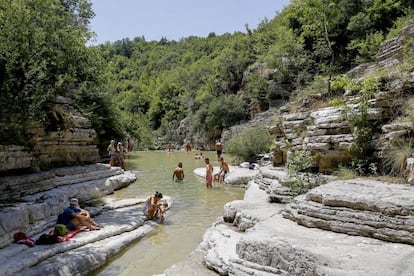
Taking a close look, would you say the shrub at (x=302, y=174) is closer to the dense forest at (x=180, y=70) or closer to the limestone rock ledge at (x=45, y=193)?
the dense forest at (x=180, y=70)

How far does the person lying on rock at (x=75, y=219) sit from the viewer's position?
8.63 m

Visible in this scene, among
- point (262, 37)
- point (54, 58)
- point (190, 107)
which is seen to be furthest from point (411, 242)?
point (190, 107)

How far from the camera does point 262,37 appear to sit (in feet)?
136

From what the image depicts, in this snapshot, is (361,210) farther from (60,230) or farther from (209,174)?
(209,174)

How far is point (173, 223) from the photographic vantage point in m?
10.5

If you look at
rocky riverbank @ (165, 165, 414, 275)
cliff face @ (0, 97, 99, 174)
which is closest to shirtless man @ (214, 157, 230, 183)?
cliff face @ (0, 97, 99, 174)

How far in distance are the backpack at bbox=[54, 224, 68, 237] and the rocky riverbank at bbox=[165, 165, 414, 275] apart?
2.93 metres

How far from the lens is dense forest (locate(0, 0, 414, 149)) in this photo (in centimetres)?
980

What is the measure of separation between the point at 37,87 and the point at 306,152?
24.0 ft

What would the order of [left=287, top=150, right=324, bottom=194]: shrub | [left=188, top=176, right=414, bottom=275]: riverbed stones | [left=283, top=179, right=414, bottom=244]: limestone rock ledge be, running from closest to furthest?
[left=188, top=176, right=414, bottom=275]: riverbed stones < [left=283, top=179, right=414, bottom=244]: limestone rock ledge < [left=287, top=150, right=324, bottom=194]: shrub

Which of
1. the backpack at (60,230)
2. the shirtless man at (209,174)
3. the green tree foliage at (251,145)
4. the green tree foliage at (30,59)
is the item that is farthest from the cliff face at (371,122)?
the green tree foliage at (251,145)

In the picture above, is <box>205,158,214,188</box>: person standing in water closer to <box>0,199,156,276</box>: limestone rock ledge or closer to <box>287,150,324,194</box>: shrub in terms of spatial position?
<box>0,199,156,276</box>: limestone rock ledge

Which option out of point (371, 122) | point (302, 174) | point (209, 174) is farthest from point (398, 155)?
point (209, 174)

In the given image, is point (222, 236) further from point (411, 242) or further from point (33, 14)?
point (33, 14)
